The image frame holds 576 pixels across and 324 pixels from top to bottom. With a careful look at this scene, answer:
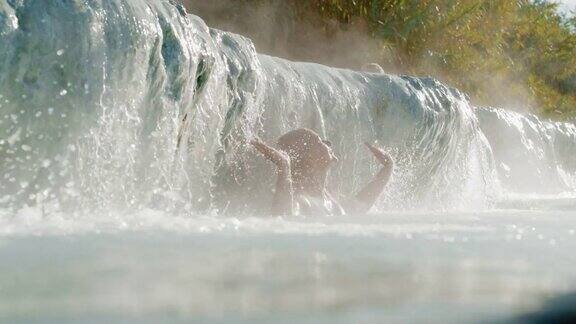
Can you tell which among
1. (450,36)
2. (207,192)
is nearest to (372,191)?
(207,192)

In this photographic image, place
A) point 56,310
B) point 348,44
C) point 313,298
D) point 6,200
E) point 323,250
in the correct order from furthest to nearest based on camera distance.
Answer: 1. point 348,44
2. point 6,200
3. point 323,250
4. point 313,298
5. point 56,310

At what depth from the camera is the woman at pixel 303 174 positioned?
6.09 meters

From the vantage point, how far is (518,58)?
98.8 ft

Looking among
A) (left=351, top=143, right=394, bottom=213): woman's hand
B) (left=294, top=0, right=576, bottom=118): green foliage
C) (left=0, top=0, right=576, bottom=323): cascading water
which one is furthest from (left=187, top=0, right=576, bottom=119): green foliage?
(left=351, top=143, right=394, bottom=213): woman's hand

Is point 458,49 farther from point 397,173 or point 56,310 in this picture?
point 56,310

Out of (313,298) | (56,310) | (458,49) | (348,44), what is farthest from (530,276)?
(458,49)

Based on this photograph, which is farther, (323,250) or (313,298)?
(323,250)

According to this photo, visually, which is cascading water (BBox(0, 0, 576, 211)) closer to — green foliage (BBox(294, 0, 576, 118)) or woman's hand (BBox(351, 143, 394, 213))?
woman's hand (BBox(351, 143, 394, 213))

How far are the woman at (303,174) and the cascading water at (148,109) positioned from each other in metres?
0.31

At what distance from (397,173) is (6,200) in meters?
4.74

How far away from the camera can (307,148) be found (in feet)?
21.2

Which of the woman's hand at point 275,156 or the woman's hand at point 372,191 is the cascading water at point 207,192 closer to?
the woman's hand at point 275,156

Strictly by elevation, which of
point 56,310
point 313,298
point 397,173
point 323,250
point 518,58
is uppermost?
point 313,298

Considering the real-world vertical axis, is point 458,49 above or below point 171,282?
below
